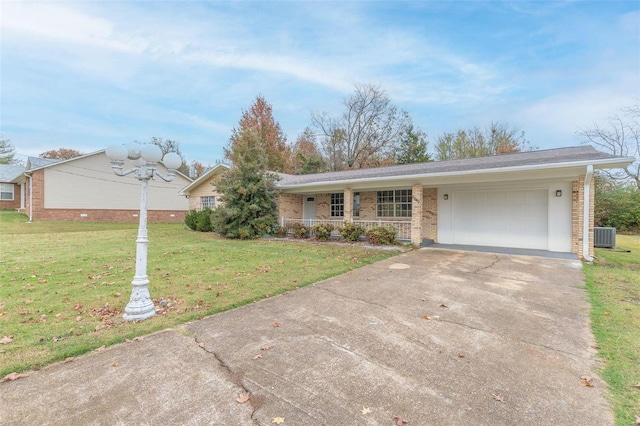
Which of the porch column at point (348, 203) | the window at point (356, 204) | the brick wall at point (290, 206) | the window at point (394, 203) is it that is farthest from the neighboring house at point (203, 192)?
the window at point (394, 203)

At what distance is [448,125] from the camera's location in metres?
28.6

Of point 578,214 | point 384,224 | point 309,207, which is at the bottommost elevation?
point 384,224

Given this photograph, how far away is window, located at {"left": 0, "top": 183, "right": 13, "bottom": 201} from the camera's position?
27383mm

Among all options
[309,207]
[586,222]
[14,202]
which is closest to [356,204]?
[309,207]

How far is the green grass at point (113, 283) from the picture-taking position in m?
3.65

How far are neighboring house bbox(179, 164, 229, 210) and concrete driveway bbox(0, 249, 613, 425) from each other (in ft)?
52.7

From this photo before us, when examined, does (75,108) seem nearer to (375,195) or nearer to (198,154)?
(375,195)

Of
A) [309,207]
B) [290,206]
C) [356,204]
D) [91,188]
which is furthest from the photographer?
[91,188]

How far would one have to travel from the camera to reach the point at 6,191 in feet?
90.7

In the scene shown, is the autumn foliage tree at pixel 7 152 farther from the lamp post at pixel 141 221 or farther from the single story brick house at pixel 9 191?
the lamp post at pixel 141 221

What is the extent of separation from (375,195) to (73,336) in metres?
12.4

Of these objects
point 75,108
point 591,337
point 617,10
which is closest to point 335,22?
point 617,10

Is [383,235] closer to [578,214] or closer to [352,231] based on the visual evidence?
[352,231]

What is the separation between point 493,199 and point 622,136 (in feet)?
75.0
